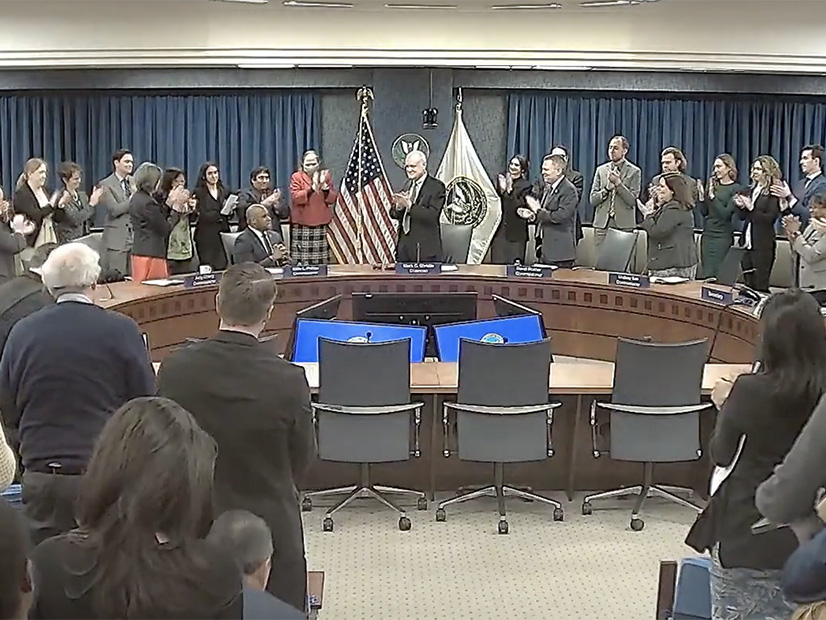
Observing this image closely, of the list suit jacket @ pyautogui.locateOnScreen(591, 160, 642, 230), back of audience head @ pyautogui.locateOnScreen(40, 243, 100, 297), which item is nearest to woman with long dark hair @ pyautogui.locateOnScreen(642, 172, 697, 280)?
suit jacket @ pyautogui.locateOnScreen(591, 160, 642, 230)

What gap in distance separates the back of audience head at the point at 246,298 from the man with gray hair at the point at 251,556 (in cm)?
77

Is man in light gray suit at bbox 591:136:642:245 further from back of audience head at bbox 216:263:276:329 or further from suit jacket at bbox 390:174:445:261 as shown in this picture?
back of audience head at bbox 216:263:276:329

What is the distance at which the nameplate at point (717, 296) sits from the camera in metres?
6.84

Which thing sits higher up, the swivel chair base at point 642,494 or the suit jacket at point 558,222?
the suit jacket at point 558,222

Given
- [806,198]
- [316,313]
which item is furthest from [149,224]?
[806,198]

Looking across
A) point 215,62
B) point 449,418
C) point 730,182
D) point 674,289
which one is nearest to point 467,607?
point 449,418

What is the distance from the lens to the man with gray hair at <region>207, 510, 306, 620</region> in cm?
167

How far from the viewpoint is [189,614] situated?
60.1 inches

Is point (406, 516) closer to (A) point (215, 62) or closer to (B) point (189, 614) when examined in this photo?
(B) point (189, 614)

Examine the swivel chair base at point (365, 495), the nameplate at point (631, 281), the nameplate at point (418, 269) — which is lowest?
the swivel chair base at point (365, 495)

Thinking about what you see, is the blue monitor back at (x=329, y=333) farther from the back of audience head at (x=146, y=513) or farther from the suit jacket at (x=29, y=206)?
the back of audience head at (x=146, y=513)

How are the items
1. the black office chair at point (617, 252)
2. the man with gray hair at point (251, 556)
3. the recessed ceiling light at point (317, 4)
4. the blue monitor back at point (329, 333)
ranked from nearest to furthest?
1. the man with gray hair at point (251, 556)
2. the blue monitor back at point (329, 333)
3. the black office chair at point (617, 252)
4. the recessed ceiling light at point (317, 4)

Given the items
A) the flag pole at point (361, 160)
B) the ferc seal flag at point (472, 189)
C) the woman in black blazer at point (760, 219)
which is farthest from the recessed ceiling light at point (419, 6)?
the woman in black blazer at point (760, 219)

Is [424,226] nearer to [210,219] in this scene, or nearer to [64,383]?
[210,219]
